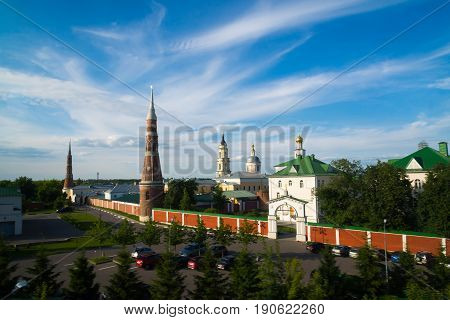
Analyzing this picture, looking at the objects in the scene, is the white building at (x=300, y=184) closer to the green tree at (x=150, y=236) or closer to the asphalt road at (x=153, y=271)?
the asphalt road at (x=153, y=271)

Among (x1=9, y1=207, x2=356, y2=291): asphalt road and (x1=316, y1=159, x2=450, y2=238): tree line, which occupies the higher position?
(x1=316, y1=159, x2=450, y2=238): tree line

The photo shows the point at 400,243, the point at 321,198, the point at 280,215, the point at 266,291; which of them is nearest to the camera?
the point at 266,291

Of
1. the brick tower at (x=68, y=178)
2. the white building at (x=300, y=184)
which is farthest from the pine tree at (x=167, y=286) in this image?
the brick tower at (x=68, y=178)

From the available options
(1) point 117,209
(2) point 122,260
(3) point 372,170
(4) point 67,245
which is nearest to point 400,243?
(3) point 372,170

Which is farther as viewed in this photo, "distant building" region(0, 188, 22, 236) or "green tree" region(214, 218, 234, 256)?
"distant building" region(0, 188, 22, 236)

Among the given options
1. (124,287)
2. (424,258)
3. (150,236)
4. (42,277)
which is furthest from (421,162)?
(42,277)

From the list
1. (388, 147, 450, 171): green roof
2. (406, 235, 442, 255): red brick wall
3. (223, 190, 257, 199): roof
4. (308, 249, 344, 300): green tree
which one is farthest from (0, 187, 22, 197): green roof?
(388, 147, 450, 171): green roof

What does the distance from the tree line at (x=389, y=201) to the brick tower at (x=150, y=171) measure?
20205 millimetres

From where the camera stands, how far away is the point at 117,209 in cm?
5300

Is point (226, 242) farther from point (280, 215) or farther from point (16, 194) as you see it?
point (16, 194)

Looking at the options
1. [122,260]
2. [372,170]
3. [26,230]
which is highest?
[372,170]

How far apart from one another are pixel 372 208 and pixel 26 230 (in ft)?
110

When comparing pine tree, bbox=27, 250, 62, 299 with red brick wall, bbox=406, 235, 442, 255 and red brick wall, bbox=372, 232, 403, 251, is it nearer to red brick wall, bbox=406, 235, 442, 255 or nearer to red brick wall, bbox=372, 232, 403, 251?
red brick wall, bbox=372, 232, 403, 251

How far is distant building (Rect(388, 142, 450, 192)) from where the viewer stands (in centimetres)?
3316
